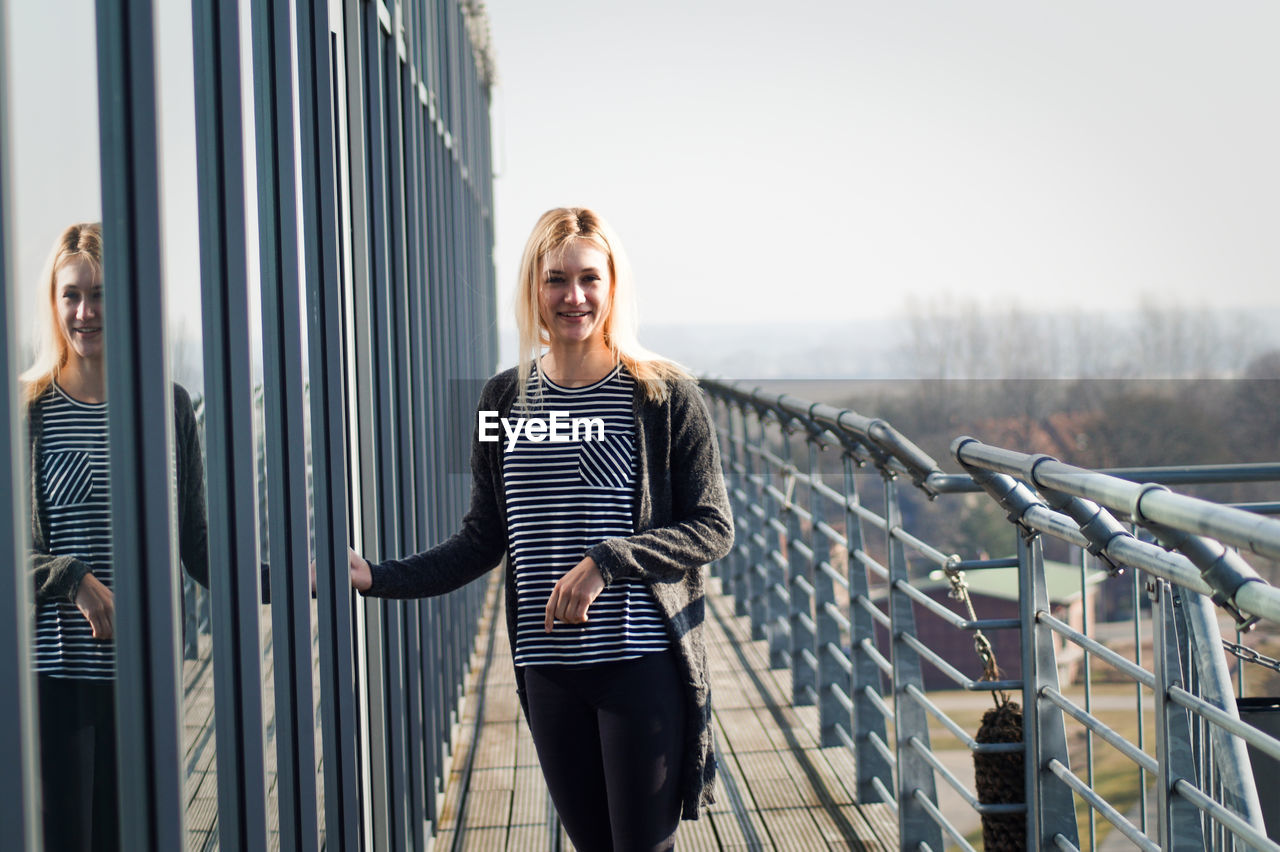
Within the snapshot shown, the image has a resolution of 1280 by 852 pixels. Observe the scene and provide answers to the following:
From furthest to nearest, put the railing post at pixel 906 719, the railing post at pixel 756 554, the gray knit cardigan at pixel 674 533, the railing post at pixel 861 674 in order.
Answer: the railing post at pixel 756 554
the railing post at pixel 861 674
the railing post at pixel 906 719
the gray knit cardigan at pixel 674 533

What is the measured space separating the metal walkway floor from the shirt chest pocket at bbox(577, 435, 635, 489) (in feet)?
3.67

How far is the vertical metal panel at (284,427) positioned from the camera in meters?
1.19

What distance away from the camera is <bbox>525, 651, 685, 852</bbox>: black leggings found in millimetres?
1207

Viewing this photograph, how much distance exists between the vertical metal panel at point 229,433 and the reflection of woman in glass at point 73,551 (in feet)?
0.78

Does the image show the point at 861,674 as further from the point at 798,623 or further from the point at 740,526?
the point at 740,526

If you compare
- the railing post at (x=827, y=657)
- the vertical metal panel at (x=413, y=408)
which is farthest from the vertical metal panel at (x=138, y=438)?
the railing post at (x=827, y=657)

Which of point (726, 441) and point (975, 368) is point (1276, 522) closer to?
point (975, 368)

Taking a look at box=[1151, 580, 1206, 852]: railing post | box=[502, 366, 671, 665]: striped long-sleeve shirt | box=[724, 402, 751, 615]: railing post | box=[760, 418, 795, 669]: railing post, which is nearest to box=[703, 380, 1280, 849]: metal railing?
box=[1151, 580, 1206, 852]: railing post

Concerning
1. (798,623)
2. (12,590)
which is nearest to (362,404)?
(12,590)

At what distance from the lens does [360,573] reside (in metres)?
→ 1.34

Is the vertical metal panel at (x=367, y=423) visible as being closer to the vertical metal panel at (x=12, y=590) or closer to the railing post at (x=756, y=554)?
the vertical metal panel at (x=12, y=590)

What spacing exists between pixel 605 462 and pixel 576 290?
0.18 m

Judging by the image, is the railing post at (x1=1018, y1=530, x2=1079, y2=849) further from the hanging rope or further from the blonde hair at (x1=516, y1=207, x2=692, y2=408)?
the blonde hair at (x1=516, y1=207, x2=692, y2=408)

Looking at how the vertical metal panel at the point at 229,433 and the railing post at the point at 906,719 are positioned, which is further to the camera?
the railing post at the point at 906,719
